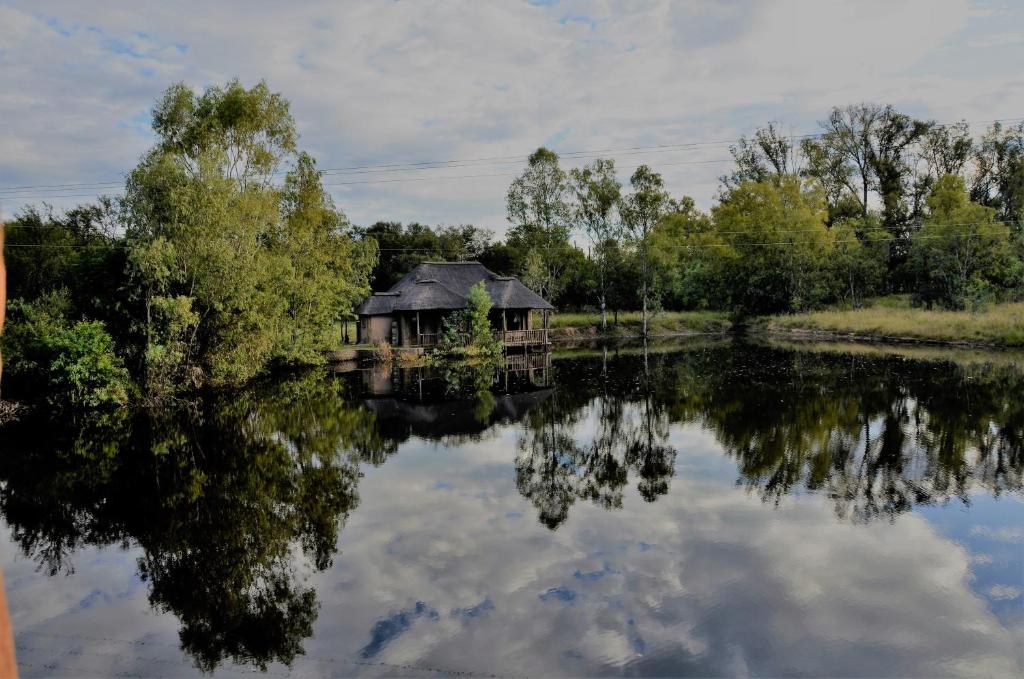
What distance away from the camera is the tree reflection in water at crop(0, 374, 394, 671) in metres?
7.18

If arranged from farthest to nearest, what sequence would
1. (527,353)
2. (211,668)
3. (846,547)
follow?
1. (527,353)
2. (846,547)
3. (211,668)

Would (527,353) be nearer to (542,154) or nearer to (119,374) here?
(542,154)

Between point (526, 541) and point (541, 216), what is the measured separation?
38.7m

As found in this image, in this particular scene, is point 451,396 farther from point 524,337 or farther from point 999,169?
point 999,169

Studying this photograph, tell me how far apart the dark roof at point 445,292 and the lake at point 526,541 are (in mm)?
17584

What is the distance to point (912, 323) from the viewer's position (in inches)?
1394

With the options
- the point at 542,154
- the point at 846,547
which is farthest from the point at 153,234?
the point at 542,154

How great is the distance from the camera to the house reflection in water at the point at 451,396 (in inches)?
660

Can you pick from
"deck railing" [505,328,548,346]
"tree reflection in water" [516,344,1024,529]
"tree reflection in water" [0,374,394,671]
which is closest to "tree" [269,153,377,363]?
"deck railing" [505,328,548,346]

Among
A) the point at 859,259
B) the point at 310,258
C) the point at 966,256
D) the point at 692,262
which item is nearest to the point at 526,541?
the point at 310,258

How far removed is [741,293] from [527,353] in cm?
2353

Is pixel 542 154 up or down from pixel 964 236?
up

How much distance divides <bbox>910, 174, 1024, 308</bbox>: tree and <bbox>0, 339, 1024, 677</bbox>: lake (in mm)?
28670

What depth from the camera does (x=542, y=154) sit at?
147 ft
